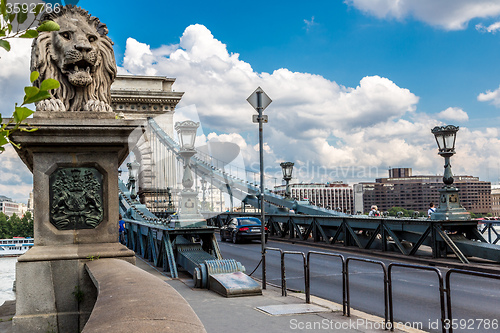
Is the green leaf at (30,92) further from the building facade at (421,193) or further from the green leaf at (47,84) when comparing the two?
the building facade at (421,193)

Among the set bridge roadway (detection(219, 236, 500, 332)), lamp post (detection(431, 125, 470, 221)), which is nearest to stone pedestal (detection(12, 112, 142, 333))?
bridge roadway (detection(219, 236, 500, 332))

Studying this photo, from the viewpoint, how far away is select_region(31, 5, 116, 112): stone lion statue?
4.80 meters

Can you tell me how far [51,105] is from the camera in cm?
477

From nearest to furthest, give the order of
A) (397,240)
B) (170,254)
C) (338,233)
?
1. (170,254)
2. (397,240)
3. (338,233)

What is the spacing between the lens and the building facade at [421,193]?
141 feet

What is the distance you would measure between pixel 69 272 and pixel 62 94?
1.76 metres

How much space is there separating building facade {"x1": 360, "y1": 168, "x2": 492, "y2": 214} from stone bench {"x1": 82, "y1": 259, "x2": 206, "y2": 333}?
3904 centimetres

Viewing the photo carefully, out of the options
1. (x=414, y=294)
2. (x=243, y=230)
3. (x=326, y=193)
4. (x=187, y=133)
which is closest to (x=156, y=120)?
(x=326, y=193)

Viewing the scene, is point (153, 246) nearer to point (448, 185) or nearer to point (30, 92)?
point (448, 185)

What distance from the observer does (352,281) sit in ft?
30.9

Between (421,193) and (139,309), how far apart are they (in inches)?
1876

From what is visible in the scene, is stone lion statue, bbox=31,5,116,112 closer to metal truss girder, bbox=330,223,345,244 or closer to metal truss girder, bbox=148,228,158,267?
metal truss girder, bbox=148,228,158,267

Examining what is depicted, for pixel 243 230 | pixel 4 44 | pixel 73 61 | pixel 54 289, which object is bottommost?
pixel 243 230

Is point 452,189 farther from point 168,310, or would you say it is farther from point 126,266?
point 168,310
